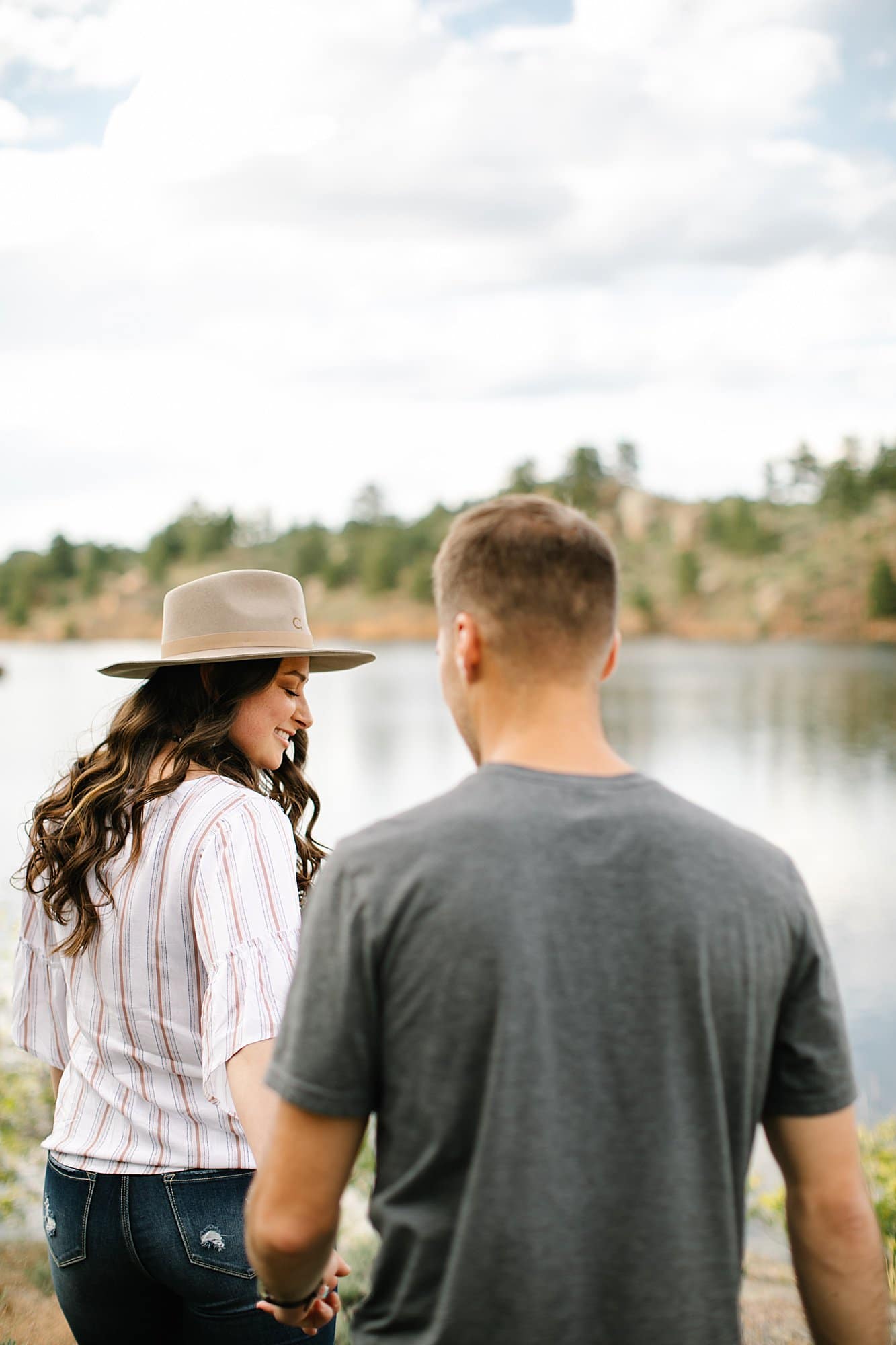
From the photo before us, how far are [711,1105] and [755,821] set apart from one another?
18.3m

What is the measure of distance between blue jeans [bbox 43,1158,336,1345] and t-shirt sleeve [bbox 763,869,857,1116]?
84cm

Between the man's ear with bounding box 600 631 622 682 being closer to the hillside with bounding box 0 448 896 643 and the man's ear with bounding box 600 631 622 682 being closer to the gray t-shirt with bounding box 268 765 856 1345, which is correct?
the gray t-shirt with bounding box 268 765 856 1345

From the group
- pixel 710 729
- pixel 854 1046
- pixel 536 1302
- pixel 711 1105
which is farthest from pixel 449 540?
pixel 710 729

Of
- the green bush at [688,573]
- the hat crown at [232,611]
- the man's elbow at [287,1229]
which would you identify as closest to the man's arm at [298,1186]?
the man's elbow at [287,1229]

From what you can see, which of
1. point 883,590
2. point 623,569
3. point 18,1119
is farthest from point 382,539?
point 18,1119

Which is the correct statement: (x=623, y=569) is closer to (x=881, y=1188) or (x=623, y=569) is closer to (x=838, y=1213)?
(x=881, y=1188)

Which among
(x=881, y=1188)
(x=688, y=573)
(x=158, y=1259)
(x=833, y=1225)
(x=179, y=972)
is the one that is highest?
(x=688, y=573)

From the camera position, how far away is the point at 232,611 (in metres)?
1.96

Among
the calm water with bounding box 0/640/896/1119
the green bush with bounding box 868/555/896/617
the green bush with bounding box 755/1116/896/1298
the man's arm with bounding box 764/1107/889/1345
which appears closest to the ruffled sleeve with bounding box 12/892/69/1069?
the calm water with bounding box 0/640/896/1119

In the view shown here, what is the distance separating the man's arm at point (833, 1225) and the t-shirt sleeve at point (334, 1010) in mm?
464

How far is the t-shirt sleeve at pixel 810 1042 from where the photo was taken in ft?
3.72

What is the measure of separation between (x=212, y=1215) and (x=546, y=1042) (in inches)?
32.7

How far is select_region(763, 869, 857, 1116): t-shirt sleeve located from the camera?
113 cm

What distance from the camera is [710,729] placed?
99.5 feet
